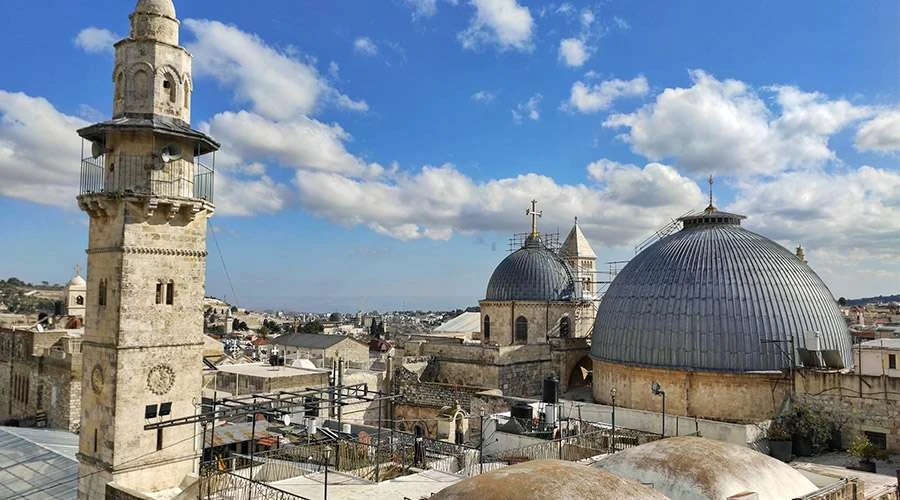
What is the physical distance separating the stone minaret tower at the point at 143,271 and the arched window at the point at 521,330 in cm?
2263

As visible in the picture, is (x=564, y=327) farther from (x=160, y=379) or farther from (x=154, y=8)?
(x=154, y=8)

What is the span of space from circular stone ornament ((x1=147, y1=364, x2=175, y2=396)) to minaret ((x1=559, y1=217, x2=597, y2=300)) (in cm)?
3419

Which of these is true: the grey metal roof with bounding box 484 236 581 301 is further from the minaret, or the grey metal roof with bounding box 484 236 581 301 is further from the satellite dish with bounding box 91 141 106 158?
the satellite dish with bounding box 91 141 106 158

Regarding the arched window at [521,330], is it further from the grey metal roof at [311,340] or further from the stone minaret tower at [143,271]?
the grey metal roof at [311,340]

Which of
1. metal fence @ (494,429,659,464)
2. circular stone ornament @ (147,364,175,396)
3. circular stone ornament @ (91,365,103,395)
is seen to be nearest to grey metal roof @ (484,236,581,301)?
metal fence @ (494,429,659,464)

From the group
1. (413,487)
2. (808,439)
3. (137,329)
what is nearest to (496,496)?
(413,487)

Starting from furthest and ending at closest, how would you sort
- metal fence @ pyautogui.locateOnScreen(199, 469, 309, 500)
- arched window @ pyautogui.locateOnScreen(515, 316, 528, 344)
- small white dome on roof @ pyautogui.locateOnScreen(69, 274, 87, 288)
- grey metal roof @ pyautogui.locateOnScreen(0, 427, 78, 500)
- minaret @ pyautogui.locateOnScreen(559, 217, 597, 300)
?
small white dome on roof @ pyautogui.locateOnScreen(69, 274, 87, 288) < minaret @ pyautogui.locateOnScreen(559, 217, 597, 300) < arched window @ pyautogui.locateOnScreen(515, 316, 528, 344) < grey metal roof @ pyautogui.locateOnScreen(0, 427, 78, 500) < metal fence @ pyautogui.locateOnScreen(199, 469, 309, 500)

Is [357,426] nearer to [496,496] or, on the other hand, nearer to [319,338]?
[496,496]

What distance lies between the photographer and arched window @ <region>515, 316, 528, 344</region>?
38.3 metres

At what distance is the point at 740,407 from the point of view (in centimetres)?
2395

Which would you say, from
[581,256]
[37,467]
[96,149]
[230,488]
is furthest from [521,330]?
[96,149]

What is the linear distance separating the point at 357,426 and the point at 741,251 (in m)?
17.0

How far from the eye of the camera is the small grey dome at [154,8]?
18.0m

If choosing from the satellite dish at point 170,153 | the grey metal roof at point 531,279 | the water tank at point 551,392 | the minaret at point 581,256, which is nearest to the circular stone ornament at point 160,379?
the satellite dish at point 170,153
